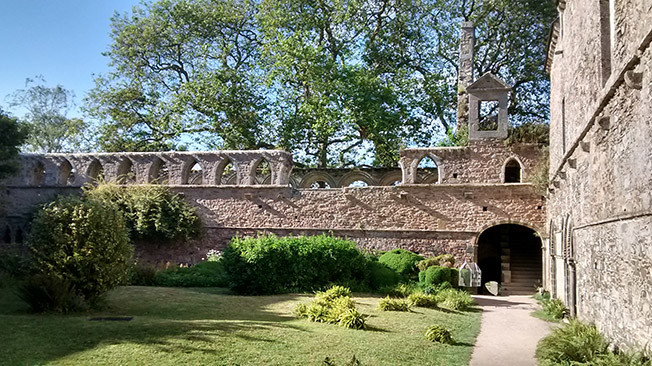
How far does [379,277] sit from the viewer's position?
53.6ft

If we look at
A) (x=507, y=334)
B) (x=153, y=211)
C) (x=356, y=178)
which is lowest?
(x=507, y=334)

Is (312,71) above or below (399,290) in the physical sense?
above

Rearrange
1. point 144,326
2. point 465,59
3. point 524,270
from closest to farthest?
point 144,326 → point 524,270 → point 465,59

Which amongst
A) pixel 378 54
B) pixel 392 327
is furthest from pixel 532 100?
pixel 392 327

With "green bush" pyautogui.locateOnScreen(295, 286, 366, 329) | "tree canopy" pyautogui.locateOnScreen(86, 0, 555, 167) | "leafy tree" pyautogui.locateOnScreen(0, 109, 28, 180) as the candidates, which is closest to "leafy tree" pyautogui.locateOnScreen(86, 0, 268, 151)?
"tree canopy" pyautogui.locateOnScreen(86, 0, 555, 167)

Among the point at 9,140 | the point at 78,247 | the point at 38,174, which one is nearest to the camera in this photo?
the point at 78,247

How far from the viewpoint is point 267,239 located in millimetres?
15195

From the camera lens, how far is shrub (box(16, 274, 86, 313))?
9.86 m

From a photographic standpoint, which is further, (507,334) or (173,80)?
(173,80)

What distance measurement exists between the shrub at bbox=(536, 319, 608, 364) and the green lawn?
1.21 meters

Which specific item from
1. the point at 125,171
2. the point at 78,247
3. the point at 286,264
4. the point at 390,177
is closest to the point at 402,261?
the point at 286,264

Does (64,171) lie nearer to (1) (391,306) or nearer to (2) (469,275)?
(1) (391,306)

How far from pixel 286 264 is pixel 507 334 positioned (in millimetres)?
6485

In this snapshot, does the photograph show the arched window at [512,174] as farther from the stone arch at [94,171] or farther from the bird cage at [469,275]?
the stone arch at [94,171]
